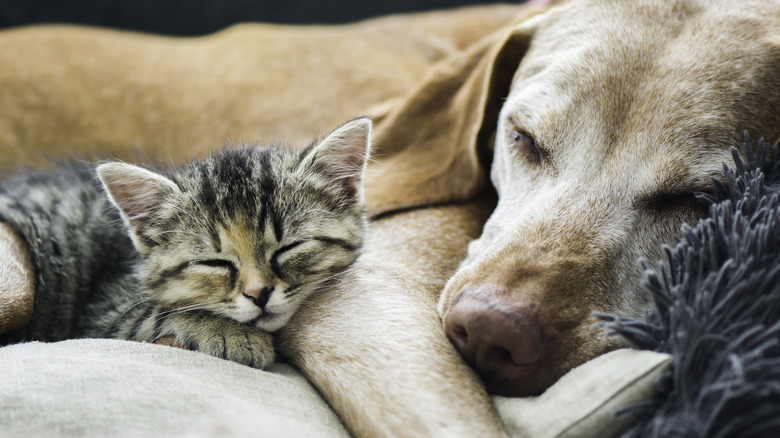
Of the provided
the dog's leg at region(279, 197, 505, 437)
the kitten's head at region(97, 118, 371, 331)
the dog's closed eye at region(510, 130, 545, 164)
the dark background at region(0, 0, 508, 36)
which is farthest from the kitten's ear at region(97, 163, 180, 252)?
the dark background at region(0, 0, 508, 36)

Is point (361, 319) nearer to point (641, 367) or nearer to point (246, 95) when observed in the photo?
point (641, 367)

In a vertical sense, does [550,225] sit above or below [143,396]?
above

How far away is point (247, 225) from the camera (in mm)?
1644

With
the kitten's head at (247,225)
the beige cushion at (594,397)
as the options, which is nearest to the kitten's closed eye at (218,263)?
the kitten's head at (247,225)

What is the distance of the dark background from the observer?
3432 mm

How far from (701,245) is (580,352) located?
33cm

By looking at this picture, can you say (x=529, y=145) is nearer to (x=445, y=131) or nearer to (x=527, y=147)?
(x=527, y=147)

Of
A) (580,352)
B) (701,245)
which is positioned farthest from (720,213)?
(580,352)

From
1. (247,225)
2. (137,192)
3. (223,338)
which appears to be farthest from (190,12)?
(223,338)

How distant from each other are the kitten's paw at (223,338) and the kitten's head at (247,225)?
0.03 metres

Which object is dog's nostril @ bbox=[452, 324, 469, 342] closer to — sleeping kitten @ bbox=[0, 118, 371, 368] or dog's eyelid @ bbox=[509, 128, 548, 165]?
sleeping kitten @ bbox=[0, 118, 371, 368]

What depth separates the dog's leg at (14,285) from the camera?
1624 mm

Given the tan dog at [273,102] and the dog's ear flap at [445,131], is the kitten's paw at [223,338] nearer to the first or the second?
the tan dog at [273,102]

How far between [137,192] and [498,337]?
1008 mm
